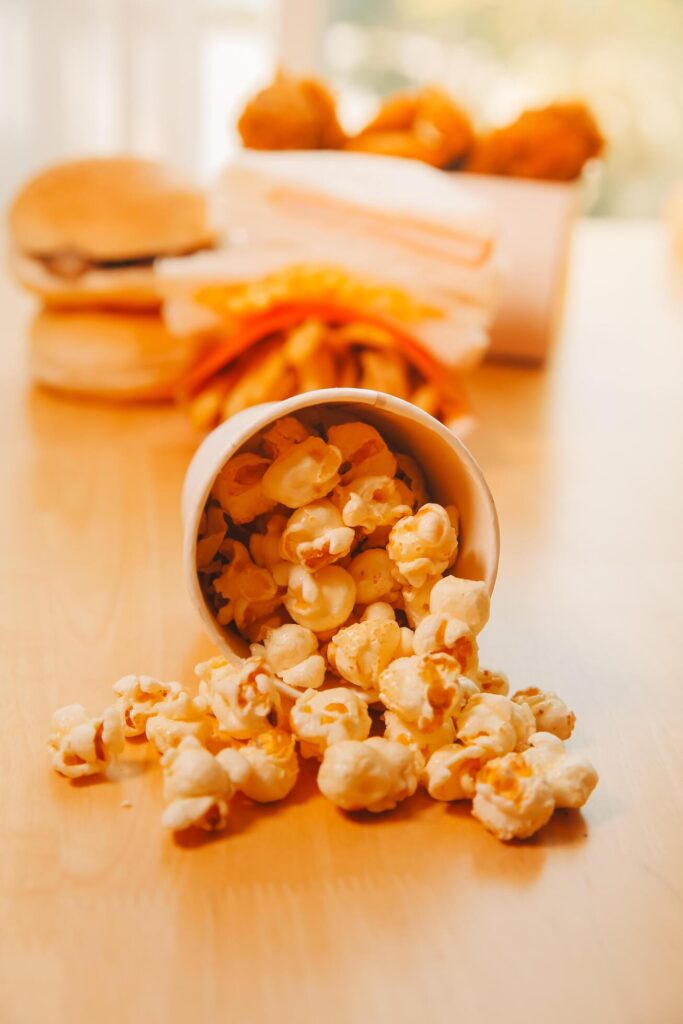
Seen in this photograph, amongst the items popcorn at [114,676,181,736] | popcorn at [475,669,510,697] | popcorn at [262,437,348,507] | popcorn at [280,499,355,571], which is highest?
popcorn at [262,437,348,507]

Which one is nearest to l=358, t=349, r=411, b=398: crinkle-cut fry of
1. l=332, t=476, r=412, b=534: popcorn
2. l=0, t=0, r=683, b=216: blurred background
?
l=332, t=476, r=412, b=534: popcorn

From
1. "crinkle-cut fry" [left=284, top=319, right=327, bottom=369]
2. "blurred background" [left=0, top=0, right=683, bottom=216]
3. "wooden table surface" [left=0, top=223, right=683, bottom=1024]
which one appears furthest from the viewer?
"blurred background" [left=0, top=0, right=683, bottom=216]

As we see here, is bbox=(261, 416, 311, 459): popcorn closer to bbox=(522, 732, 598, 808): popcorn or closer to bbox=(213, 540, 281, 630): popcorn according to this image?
bbox=(213, 540, 281, 630): popcorn

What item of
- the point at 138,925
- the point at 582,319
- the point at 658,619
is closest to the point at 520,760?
the point at 138,925

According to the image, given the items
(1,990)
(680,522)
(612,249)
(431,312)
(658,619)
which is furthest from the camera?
(612,249)

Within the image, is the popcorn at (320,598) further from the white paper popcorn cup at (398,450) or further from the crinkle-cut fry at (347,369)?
the crinkle-cut fry at (347,369)

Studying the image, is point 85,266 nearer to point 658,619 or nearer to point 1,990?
point 658,619

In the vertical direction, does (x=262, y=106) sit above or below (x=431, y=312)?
above

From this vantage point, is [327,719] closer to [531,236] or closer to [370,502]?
[370,502]
